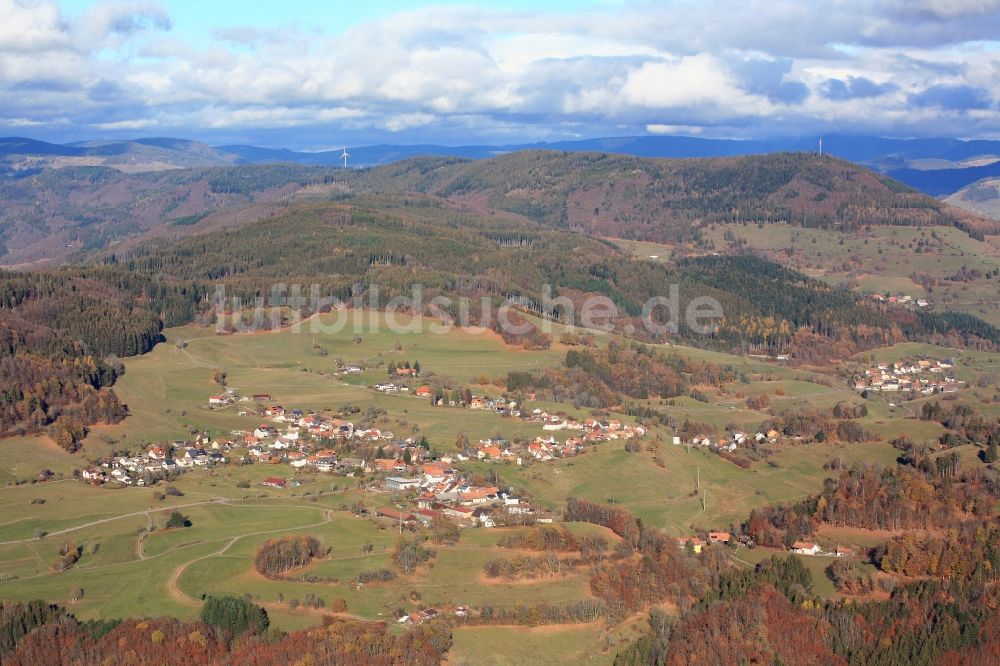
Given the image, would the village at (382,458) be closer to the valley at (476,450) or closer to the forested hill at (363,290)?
the valley at (476,450)

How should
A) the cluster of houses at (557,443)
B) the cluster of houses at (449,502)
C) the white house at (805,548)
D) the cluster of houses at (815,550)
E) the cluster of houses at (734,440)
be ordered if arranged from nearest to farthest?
the cluster of houses at (815,550)
the white house at (805,548)
the cluster of houses at (449,502)
the cluster of houses at (557,443)
the cluster of houses at (734,440)

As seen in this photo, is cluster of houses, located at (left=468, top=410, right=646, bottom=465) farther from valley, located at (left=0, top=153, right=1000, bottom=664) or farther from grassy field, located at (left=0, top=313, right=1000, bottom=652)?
grassy field, located at (left=0, top=313, right=1000, bottom=652)

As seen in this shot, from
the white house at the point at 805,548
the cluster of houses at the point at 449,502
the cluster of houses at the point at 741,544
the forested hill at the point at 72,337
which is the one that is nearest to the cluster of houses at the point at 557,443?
the cluster of houses at the point at 449,502

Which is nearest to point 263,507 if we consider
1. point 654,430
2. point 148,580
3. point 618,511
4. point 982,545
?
point 148,580

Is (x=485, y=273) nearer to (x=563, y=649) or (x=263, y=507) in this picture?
(x=263, y=507)

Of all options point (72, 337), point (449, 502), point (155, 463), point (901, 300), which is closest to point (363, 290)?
point (72, 337)

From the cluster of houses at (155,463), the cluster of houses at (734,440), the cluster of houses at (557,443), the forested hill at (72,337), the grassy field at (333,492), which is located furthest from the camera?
the forested hill at (72,337)
